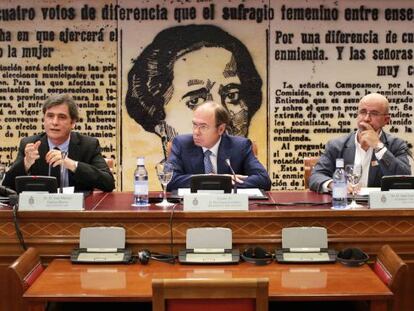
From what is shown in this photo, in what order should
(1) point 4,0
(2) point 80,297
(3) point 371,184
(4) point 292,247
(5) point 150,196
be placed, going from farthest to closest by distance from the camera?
(1) point 4,0, (3) point 371,184, (5) point 150,196, (4) point 292,247, (2) point 80,297

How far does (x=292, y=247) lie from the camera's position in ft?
9.70

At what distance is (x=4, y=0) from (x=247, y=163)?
2676 mm

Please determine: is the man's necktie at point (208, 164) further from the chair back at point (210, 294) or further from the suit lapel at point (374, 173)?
the chair back at point (210, 294)

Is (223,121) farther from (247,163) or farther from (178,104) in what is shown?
(178,104)

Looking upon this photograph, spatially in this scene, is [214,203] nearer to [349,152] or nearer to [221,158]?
[221,158]

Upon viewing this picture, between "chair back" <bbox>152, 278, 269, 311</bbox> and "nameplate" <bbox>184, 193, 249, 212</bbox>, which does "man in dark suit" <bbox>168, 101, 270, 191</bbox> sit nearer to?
"nameplate" <bbox>184, 193, 249, 212</bbox>

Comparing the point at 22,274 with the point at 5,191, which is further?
the point at 5,191

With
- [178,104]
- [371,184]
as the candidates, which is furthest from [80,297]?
[178,104]

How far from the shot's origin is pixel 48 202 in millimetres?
3090

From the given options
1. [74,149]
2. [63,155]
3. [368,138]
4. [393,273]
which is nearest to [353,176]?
[368,138]

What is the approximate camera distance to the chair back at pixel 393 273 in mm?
2457

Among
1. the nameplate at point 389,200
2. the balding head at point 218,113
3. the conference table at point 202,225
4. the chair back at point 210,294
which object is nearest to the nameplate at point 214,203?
the conference table at point 202,225

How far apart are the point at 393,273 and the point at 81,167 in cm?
210

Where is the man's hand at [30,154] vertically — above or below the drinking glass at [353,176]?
above
